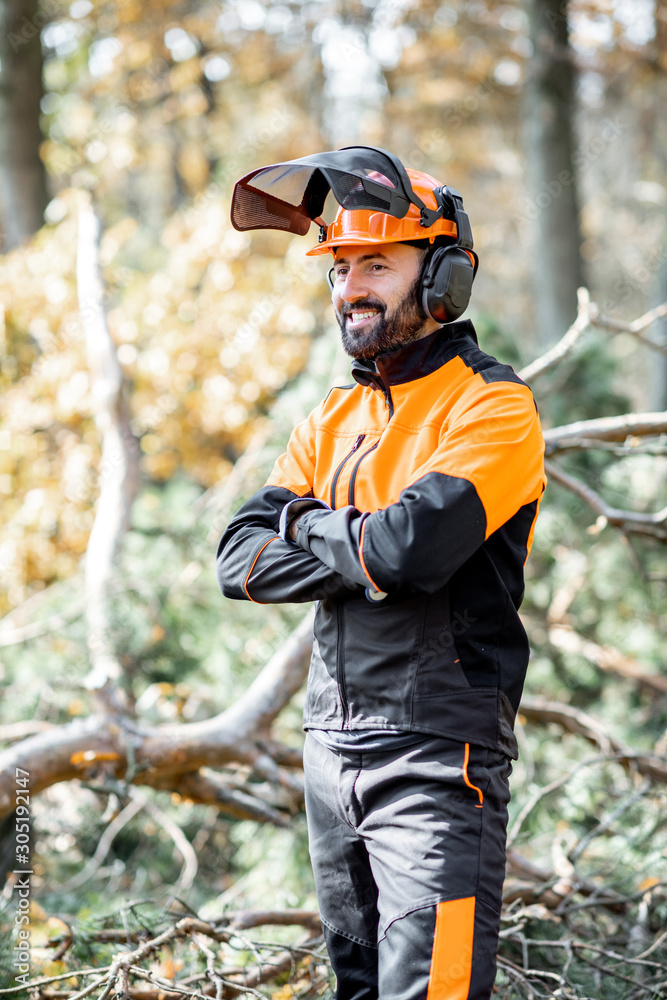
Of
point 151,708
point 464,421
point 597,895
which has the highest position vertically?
point 464,421

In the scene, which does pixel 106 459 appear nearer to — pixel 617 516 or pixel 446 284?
pixel 617 516

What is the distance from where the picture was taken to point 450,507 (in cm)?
171

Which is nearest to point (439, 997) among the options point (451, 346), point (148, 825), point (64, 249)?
point (451, 346)

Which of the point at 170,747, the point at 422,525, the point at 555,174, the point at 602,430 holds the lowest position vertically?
the point at 170,747

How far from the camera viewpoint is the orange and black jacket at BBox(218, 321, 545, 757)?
1741 millimetres

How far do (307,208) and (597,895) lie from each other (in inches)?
106

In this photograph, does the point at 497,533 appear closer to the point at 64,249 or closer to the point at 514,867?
the point at 514,867

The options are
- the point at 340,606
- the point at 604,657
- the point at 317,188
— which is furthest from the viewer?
the point at 604,657

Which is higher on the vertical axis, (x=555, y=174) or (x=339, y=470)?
(x=555, y=174)

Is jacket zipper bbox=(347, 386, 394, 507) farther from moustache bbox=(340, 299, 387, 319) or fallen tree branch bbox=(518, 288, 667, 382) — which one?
fallen tree branch bbox=(518, 288, 667, 382)

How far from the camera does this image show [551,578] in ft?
17.3

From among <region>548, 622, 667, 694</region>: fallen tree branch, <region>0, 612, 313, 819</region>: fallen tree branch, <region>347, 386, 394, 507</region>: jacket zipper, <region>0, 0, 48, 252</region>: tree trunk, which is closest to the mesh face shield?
<region>347, 386, 394, 507</region>: jacket zipper

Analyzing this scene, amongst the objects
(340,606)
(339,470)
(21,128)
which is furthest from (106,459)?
(21,128)

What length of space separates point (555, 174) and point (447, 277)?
6.91m
